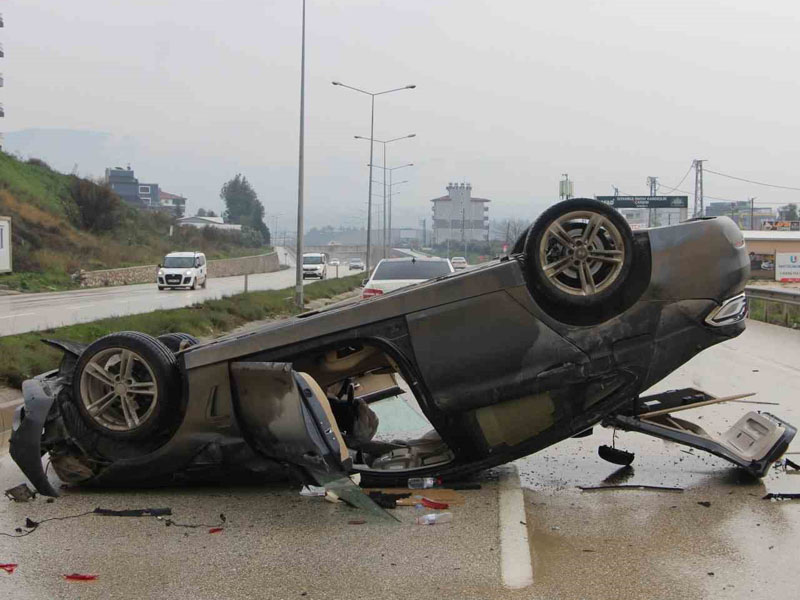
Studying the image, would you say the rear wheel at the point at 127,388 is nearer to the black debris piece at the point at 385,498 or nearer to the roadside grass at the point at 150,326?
the black debris piece at the point at 385,498

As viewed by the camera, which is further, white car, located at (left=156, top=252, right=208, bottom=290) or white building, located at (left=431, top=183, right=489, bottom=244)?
white building, located at (left=431, top=183, right=489, bottom=244)

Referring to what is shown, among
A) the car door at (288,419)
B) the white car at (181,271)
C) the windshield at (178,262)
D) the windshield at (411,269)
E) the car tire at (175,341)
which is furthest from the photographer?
the windshield at (178,262)

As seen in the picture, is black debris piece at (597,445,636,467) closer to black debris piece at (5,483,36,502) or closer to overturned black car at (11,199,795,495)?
overturned black car at (11,199,795,495)

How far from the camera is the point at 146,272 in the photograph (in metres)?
61.4

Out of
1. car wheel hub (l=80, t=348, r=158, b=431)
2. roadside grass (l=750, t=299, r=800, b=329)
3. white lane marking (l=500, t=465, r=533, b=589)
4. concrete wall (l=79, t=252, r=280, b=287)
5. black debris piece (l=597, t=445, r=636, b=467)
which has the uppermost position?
car wheel hub (l=80, t=348, r=158, b=431)

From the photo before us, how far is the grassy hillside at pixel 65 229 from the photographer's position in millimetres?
52094

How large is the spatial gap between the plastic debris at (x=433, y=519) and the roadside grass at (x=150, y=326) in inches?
187

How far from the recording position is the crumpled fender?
6.41 m

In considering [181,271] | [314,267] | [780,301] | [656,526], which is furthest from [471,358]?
[314,267]

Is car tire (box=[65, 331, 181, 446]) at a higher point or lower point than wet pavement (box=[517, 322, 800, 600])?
higher

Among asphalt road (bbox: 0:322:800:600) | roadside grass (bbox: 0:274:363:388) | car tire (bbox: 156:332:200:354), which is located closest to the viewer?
asphalt road (bbox: 0:322:800:600)

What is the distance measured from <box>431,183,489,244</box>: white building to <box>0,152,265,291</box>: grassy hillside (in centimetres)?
9255

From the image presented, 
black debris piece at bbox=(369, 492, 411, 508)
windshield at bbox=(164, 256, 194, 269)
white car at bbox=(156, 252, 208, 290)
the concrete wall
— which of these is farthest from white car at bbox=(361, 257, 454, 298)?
windshield at bbox=(164, 256, 194, 269)

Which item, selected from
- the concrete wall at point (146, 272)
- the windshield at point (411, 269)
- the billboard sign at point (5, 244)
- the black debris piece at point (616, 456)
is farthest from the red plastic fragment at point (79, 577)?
the concrete wall at point (146, 272)
